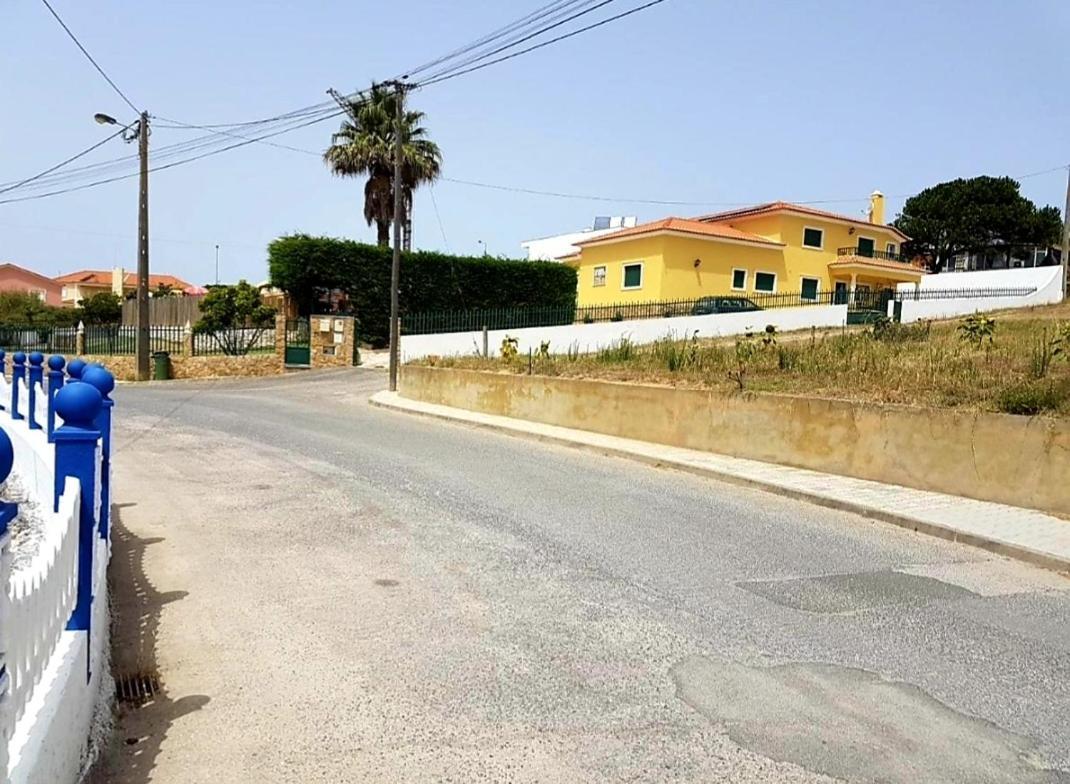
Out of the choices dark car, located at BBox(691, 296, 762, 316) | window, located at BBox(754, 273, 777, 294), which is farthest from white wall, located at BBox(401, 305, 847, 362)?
window, located at BBox(754, 273, 777, 294)

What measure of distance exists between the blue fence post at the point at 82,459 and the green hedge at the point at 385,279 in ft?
100

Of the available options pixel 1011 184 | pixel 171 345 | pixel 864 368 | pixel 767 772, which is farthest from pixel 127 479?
pixel 1011 184

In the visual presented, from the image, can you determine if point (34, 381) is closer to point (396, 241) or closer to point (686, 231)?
point (396, 241)

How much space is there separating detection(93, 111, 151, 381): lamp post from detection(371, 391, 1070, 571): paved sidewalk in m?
21.3

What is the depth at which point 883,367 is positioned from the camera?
1248 centimetres

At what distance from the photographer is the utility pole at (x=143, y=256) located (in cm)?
2902

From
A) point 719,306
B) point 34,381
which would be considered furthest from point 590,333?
point 34,381

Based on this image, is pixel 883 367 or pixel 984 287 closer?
pixel 883 367

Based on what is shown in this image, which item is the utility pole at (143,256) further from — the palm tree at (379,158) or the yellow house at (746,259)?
the yellow house at (746,259)

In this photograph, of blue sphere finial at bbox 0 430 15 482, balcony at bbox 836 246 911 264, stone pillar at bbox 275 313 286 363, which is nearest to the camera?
blue sphere finial at bbox 0 430 15 482

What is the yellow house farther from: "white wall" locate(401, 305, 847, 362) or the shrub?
the shrub

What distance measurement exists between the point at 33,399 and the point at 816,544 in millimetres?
7653

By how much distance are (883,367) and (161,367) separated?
2581 centimetres

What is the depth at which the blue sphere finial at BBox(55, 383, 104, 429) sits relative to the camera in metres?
3.75
